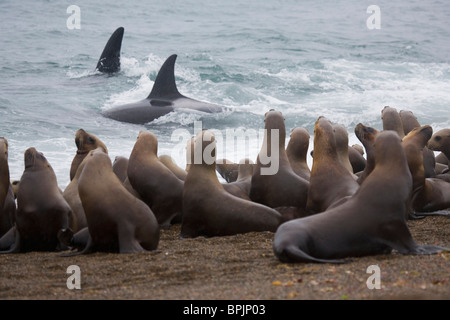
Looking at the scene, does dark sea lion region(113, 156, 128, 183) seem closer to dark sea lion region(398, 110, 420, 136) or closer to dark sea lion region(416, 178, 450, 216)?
dark sea lion region(416, 178, 450, 216)

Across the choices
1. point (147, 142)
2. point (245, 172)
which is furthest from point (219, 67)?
point (147, 142)

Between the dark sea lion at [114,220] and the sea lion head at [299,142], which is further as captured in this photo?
the sea lion head at [299,142]

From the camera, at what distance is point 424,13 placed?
131 feet

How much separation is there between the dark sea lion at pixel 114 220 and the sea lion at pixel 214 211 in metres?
0.78

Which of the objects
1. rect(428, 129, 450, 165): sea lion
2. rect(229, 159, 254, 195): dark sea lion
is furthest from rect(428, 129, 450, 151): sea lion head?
rect(229, 159, 254, 195): dark sea lion

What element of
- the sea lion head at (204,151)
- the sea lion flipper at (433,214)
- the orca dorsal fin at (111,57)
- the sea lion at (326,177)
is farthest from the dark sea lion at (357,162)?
the orca dorsal fin at (111,57)

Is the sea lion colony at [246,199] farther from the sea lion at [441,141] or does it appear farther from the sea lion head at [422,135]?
the sea lion at [441,141]

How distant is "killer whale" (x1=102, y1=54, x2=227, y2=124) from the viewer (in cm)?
1411

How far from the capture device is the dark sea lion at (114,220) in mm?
6387

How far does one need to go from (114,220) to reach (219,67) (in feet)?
53.1

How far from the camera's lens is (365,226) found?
5.82 metres

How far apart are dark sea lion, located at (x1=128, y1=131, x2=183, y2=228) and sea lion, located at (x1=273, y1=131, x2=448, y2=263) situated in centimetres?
235

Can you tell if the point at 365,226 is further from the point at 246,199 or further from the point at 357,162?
the point at 357,162
